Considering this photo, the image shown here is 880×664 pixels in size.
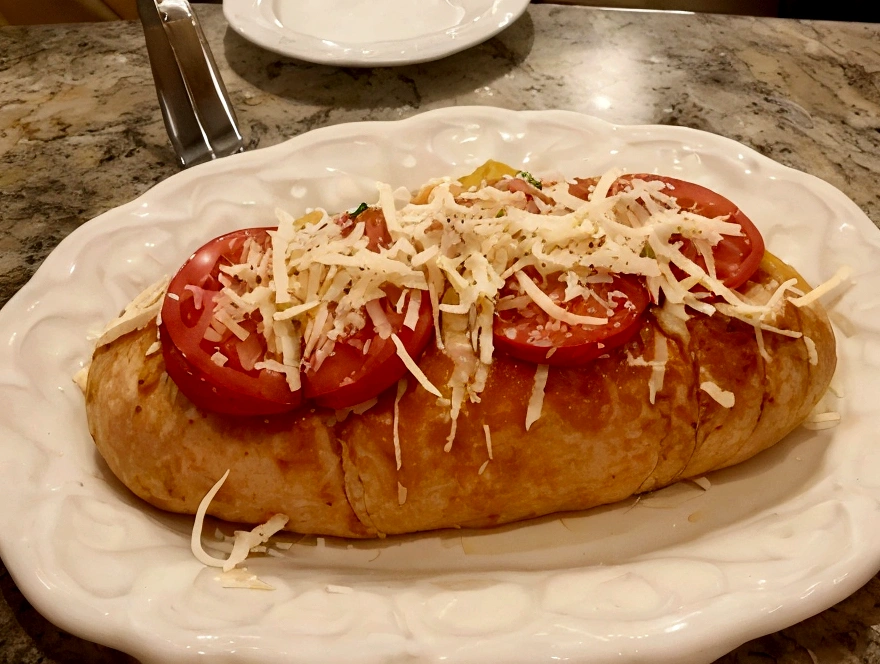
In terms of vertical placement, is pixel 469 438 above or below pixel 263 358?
below

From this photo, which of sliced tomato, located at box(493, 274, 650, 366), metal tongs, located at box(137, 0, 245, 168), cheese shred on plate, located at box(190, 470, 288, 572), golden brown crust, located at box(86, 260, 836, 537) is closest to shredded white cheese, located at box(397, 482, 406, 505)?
golden brown crust, located at box(86, 260, 836, 537)

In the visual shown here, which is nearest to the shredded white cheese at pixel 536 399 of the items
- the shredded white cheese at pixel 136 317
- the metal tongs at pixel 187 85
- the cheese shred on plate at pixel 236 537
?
the cheese shred on plate at pixel 236 537

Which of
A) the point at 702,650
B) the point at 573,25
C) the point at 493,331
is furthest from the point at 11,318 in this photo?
the point at 573,25

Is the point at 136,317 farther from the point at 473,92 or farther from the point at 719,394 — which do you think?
the point at 473,92

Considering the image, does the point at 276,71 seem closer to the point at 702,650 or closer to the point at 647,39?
the point at 647,39

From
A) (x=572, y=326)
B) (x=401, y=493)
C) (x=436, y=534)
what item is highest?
(x=572, y=326)

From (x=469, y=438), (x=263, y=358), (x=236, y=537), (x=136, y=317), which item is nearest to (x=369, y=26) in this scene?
(x=136, y=317)

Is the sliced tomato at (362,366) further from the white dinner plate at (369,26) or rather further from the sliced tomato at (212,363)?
the white dinner plate at (369,26)
